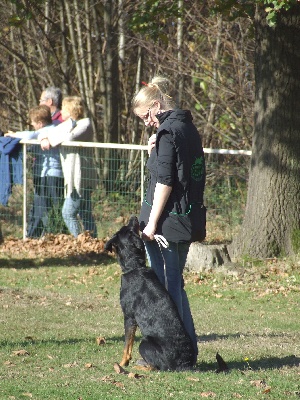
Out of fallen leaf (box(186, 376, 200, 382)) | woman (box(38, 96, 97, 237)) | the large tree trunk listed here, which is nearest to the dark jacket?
fallen leaf (box(186, 376, 200, 382))

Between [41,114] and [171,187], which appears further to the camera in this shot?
[41,114]

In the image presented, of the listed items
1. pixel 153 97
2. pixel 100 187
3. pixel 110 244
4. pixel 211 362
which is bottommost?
pixel 211 362

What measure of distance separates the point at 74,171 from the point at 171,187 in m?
7.19

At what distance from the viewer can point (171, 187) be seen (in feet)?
20.6

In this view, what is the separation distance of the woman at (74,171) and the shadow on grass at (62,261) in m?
0.67

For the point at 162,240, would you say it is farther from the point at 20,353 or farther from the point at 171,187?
the point at 20,353

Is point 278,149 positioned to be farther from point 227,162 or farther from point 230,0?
point 230,0

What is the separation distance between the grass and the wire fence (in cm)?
100

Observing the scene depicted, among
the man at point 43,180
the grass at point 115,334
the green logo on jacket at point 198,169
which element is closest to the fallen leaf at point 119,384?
the grass at point 115,334

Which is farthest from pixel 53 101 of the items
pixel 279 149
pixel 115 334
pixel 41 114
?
pixel 115 334

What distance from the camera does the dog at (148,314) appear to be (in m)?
6.26

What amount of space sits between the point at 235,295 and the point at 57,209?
397cm

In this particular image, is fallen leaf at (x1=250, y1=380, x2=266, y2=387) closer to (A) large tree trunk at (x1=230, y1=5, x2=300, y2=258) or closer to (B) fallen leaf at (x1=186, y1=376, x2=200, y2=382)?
(B) fallen leaf at (x1=186, y1=376, x2=200, y2=382)

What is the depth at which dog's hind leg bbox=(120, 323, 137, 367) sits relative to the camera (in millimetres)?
6527
